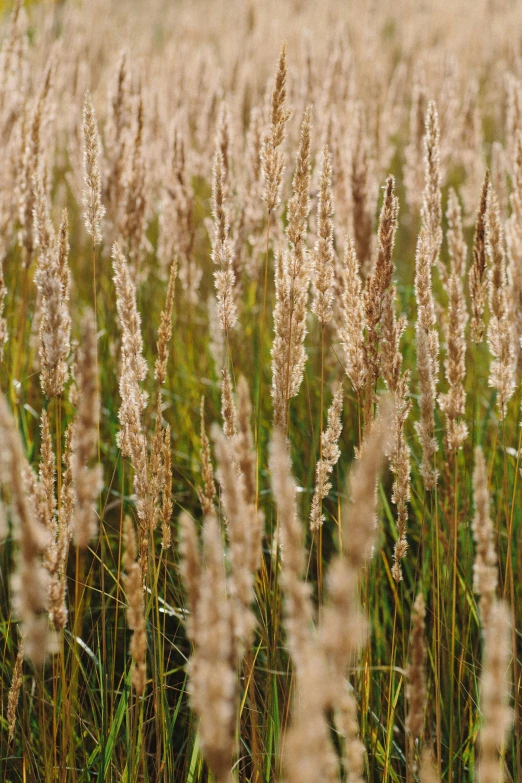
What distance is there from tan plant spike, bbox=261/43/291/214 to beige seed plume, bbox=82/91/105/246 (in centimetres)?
40

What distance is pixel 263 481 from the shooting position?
2.65 meters

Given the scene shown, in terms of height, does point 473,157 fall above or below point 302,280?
above

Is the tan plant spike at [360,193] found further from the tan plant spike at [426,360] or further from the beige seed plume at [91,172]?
the beige seed plume at [91,172]

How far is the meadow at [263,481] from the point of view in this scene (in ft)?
2.98

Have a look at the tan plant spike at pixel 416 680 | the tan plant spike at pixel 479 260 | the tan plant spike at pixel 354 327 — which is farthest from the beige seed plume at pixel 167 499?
the tan plant spike at pixel 479 260

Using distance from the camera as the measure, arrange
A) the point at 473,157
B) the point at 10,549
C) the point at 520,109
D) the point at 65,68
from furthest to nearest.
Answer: the point at 65,68, the point at 473,157, the point at 520,109, the point at 10,549

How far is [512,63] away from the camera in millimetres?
5926

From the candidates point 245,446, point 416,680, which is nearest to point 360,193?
point 245,446

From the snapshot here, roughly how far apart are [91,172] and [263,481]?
138 centimetres

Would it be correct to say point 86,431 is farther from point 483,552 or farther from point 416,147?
point 416,147

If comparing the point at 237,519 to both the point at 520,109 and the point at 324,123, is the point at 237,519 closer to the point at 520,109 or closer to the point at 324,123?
the point at 520,109

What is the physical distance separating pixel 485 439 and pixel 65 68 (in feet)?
12.5

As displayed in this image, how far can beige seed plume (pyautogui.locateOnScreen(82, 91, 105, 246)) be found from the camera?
64.3 inches

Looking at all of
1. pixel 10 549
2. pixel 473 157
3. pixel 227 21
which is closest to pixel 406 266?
pixel 473 157
